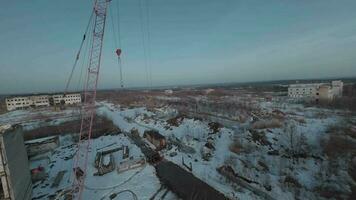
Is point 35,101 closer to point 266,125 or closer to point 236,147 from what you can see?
point 236,147

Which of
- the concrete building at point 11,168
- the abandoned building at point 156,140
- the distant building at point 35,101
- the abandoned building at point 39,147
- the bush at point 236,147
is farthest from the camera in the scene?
the distant building at point 35,101

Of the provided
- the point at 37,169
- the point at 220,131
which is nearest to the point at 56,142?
the point at 37,169

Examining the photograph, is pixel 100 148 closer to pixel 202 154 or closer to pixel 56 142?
pixel 56 142

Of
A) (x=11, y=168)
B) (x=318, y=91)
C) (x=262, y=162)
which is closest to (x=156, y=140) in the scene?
(x=262, y=162)

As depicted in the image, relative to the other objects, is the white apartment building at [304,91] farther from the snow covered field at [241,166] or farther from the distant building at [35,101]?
the distant building at [35,101]

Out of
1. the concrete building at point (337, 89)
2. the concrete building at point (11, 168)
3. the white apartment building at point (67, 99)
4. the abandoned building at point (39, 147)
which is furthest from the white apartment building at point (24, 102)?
the concrete building at point (337, 89)

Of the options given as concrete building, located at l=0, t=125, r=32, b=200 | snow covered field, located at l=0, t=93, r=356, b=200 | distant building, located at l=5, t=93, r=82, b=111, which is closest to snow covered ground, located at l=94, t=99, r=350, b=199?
snow covered field, located at l=0, t=93, r=356, b=200
